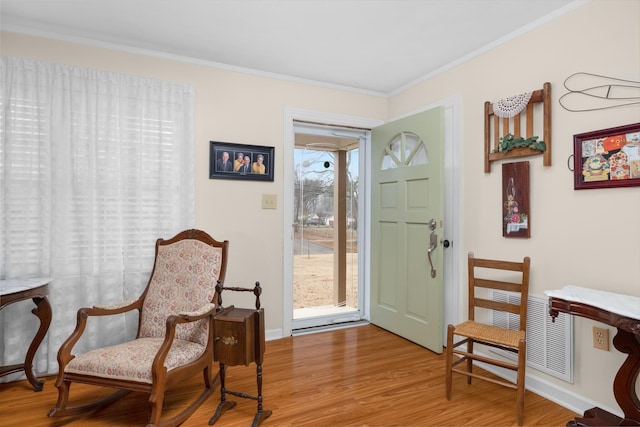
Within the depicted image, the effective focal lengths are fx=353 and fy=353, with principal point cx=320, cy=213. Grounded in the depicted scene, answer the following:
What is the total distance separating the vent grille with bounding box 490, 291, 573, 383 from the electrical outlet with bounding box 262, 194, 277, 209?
2.05 m

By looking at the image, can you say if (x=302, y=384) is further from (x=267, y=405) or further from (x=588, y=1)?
(x=588, y=1)

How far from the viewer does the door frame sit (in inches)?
119

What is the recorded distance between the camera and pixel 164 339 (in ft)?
6.72

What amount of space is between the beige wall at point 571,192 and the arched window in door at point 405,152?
1.49 ft

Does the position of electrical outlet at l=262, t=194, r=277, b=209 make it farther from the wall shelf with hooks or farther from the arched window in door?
the wall shelf with hooks

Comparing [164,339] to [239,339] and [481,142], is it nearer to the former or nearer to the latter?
[239,339]

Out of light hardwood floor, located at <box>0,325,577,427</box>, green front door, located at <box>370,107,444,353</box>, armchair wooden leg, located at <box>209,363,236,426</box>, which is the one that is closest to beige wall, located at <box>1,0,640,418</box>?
green front door, located at <box>370,107,444,353</box>

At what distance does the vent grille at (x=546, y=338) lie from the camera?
220 cm

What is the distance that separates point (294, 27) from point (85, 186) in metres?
1.93

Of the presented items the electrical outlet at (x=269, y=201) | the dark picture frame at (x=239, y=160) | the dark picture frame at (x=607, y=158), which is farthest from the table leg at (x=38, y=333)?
the dark picture frame at (x=607, y=158)

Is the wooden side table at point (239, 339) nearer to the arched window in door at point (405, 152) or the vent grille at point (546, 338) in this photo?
the vent grille at point (546, 338)

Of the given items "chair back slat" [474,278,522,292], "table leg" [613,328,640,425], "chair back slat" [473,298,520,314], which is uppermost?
"chair back slat" [474,278,522,292]

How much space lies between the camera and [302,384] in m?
2.49

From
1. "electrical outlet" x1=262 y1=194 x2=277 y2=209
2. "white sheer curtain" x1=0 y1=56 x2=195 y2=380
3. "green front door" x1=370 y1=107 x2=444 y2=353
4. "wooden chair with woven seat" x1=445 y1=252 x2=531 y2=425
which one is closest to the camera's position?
"wooden chair with woven seat" x1=445 y1=252 x2=531 y2=425
